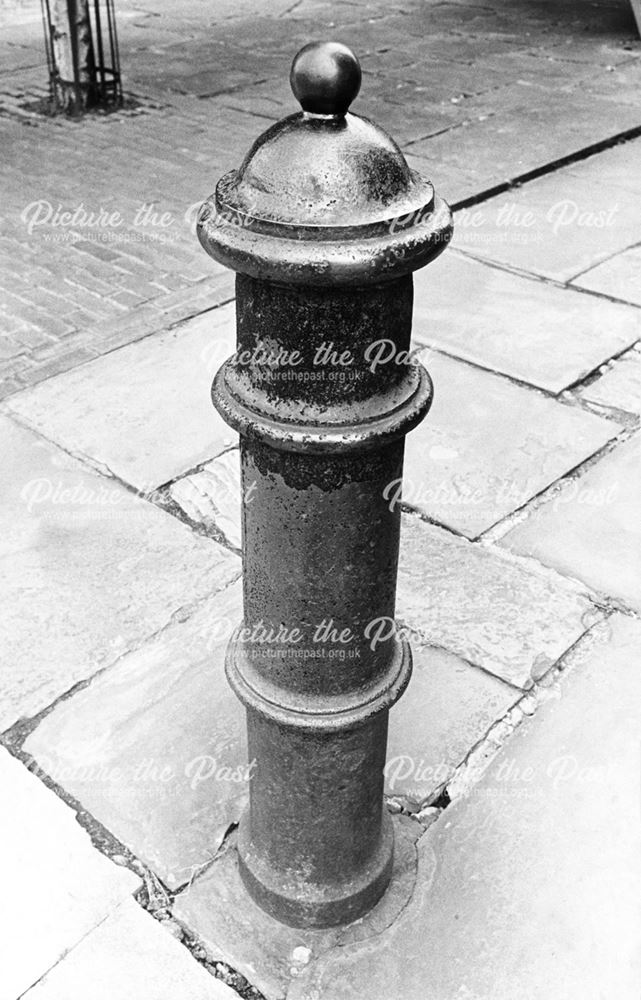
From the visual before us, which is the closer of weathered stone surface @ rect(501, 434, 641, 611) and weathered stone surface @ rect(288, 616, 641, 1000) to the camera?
weathered stone surface @ rect(288, 616, 641, 1000)

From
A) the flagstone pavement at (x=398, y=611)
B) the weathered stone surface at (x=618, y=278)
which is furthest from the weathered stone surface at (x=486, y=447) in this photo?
the weathered stone surface at (x=618, y=278)

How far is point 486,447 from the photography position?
3695 millimetres

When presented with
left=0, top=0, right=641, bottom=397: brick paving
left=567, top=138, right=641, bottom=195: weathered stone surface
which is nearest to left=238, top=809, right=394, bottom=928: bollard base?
left=0, top=0, right=641, bottom=397: brick paving

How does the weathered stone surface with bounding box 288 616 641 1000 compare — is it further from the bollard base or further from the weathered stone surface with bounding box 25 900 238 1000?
the weathered stone surface with bounding box 25 900 238 1000

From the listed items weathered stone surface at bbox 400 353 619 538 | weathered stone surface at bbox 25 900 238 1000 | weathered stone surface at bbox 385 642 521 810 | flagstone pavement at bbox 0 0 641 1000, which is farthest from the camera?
weathered stone surface at bbox 400 353 619 538

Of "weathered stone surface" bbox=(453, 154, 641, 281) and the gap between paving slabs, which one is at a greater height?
"weathered stone surface" bbox=(453, 154, 641, 281)

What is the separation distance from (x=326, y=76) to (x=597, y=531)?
2.27 metres

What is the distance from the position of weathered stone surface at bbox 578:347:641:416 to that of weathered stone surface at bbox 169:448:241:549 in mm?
1516

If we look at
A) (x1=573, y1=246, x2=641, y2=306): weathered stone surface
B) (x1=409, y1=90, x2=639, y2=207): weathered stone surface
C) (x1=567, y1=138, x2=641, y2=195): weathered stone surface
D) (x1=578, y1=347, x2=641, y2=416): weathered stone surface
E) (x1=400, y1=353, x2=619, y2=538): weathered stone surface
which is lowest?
(x1=400, y1=353, x2=619, y2=538): weathered stone surface

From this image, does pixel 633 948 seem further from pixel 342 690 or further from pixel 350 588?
pixel 350 588

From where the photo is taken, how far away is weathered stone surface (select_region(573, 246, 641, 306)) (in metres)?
4.81

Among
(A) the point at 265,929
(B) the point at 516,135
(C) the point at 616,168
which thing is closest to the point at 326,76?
(A) the point at 265,929

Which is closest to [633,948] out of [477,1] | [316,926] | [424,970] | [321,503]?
[424,970]

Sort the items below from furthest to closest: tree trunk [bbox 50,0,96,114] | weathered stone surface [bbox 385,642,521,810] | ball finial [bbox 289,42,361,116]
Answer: tree trunk [bbox 50,0,96,114] → weathered stone surface [bbox 385,642,521,810] → ball finial [bbox 289,42,361,116]
